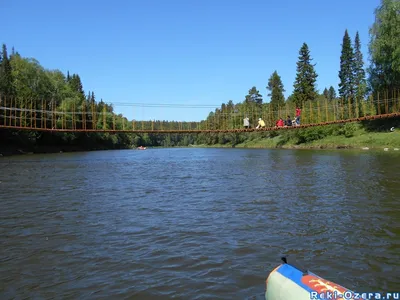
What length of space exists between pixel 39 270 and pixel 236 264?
3.88m

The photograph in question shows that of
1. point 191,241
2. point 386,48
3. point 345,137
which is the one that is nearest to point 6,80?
point 345,137

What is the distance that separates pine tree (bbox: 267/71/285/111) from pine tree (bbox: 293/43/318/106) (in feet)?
40.7

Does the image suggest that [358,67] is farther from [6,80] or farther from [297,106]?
[6,80]

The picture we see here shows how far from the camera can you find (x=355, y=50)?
91.1 meters

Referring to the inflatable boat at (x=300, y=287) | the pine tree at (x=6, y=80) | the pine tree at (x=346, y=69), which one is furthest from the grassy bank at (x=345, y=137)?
the pine tree at (x=6, y=80)

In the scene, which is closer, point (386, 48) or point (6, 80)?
point (386, 48)

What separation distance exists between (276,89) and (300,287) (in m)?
99.3

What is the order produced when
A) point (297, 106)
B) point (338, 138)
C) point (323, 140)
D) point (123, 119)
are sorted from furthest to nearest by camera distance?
1. point (297, 106)
2. point (123, 119)
3. point (323, 140)
4. point (338, 138)

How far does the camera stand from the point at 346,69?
80188mm

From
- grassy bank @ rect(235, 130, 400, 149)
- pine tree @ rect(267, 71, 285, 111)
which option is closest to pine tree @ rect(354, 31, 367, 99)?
grassy bank @ rect(235, 130, 400, 149)

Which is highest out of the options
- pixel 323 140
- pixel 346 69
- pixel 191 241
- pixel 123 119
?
pixel 346 69

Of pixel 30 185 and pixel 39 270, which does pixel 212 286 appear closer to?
pixel 39 270

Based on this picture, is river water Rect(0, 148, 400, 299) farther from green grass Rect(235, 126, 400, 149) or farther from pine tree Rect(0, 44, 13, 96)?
pine tree Rect(0, 44, 13, 96)

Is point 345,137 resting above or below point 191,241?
above
